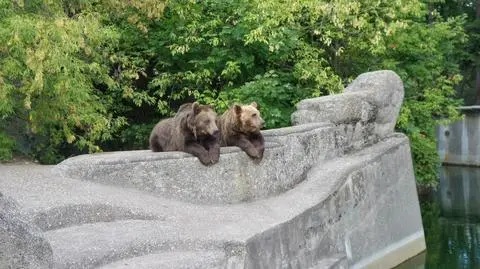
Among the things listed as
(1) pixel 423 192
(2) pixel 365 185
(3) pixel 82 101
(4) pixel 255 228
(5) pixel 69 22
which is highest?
(5) pixel 69 22

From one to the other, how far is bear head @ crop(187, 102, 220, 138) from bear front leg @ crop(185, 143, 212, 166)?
17 centimetres

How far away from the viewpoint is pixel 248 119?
9.92 m

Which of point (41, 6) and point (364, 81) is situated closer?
point (41, 6)

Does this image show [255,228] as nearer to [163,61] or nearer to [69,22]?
[69,22]

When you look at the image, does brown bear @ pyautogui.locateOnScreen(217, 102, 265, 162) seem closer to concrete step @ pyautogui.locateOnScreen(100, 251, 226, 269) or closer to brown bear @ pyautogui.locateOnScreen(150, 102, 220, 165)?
brown bear @ pyautogui.locateOnScreen(150, 102, 220, 165)

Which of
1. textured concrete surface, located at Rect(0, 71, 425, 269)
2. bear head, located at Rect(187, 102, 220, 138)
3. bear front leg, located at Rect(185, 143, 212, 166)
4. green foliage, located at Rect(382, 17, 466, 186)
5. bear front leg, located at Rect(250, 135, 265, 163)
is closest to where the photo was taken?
textured concrete surface, located at Rect(0, 71, 425, 269)

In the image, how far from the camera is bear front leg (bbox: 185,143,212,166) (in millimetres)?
9477

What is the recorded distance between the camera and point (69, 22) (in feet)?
37.5

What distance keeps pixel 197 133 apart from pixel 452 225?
10.2m

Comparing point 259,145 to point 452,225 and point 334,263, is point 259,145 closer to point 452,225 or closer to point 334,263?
point 334,263

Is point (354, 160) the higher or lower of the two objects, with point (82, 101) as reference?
lower

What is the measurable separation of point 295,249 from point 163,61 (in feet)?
26.3

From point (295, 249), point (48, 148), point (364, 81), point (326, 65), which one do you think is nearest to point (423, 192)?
point (326, 65)

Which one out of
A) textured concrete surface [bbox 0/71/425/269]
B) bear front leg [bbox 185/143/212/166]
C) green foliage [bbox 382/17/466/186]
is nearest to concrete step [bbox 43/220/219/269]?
textured concrete surface [bbox 0/71/425/269]
